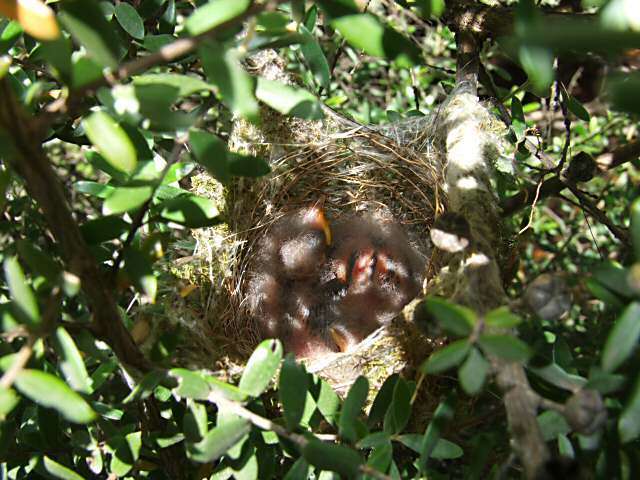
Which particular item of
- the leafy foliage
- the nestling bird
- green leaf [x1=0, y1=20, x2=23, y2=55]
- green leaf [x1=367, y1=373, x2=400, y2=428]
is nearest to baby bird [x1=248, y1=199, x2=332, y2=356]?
the nestling bird

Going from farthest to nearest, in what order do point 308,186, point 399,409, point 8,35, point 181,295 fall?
point 308,186, point 181,295, point 8,35, point 399,409

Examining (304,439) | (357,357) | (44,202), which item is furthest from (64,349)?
(357,357)

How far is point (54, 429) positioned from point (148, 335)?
0.80 ft

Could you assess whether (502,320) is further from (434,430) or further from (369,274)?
(369,274)

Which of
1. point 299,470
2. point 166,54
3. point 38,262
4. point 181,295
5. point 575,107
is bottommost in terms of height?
point 181,295

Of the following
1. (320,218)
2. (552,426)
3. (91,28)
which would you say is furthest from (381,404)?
(320,218)

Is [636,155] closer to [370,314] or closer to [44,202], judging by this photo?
[370,314]

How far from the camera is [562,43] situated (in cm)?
62

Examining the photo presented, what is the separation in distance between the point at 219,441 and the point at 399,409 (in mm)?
302

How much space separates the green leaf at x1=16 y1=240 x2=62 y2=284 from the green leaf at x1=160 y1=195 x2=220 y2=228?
19cm

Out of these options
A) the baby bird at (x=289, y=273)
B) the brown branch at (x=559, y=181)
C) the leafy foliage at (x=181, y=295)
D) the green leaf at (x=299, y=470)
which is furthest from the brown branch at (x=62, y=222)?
the baby bird at (x=289, y=273)

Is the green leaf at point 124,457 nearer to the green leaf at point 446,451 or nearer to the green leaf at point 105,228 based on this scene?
the green leaf at point 105,228

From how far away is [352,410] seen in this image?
100cm

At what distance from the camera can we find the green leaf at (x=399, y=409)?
41.3 inches
